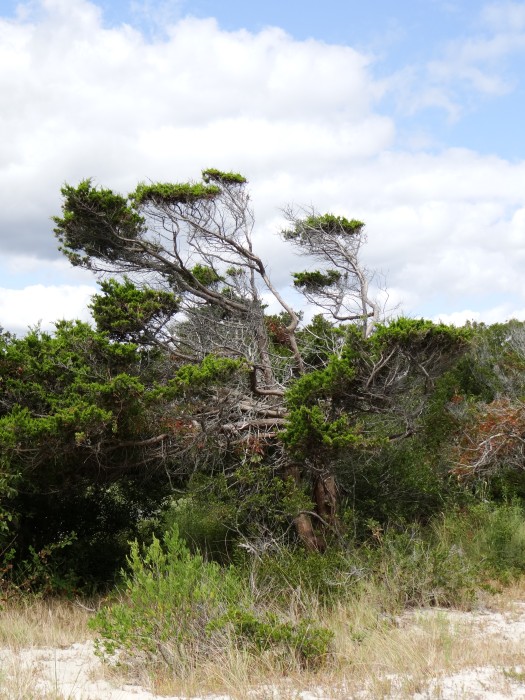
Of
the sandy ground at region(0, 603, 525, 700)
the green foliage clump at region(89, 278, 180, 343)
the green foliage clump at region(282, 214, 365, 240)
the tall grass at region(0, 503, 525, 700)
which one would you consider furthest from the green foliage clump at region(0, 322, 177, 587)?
the green foliage clump at region(282, 214, 365, 240)

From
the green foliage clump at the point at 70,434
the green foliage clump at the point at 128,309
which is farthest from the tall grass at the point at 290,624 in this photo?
the green foliage clump at the point at 128,309

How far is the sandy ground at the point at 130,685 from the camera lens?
4922mm

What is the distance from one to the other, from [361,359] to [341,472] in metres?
3.03

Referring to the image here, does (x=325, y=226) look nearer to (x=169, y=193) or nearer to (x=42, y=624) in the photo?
(x=169, y=193)

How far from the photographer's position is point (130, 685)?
5.56 m

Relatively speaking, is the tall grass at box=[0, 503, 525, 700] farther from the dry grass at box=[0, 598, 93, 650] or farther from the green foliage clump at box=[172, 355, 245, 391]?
the green foliage clump at box=[172, 355, 245, 391]

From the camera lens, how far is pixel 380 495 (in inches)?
443

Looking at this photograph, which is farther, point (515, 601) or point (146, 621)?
point (515, 601)

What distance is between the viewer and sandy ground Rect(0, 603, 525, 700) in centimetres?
492

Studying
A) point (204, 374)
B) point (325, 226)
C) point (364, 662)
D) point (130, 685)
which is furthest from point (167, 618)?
point (325, 226)

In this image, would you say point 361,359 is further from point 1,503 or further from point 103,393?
point 1,503

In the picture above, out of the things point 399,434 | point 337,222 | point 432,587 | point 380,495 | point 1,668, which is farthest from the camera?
point 337,222

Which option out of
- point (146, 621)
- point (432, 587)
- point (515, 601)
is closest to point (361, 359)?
point (432, 587)

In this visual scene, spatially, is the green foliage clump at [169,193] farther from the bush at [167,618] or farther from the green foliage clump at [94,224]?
the bush at [167,618]
